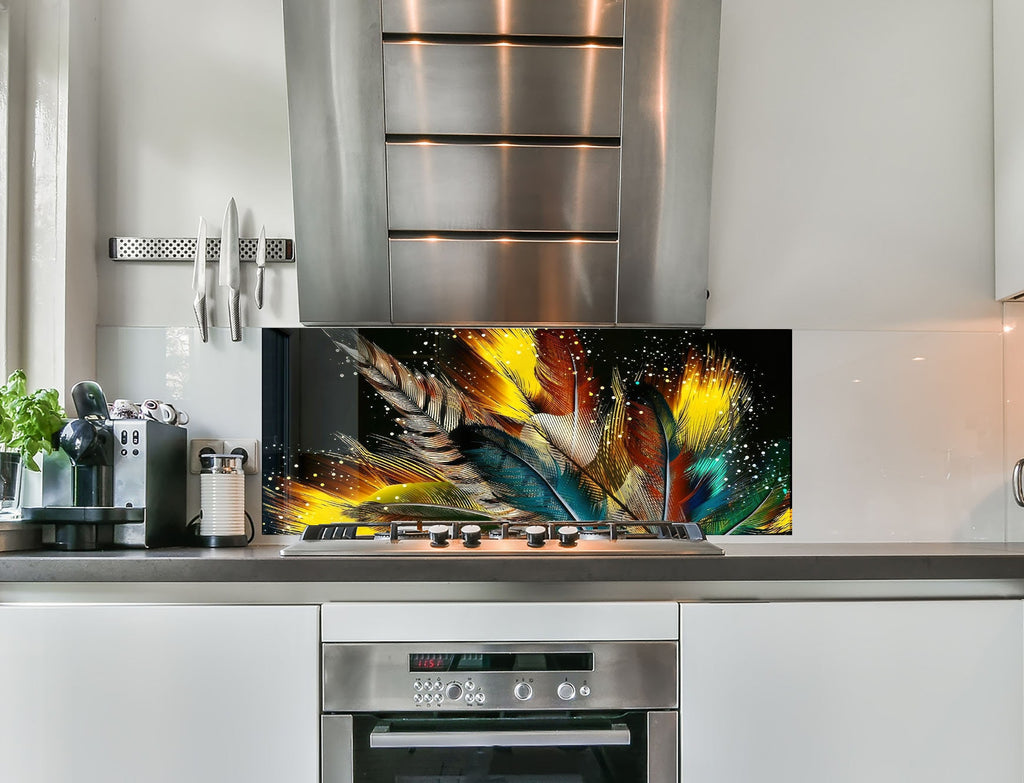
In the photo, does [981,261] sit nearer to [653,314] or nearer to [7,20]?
[653,314]

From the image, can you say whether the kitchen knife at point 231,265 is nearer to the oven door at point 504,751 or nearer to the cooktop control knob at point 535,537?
the cooktop control knob at point 535,537

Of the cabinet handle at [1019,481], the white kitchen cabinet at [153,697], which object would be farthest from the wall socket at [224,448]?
the cabinet handle at [1019,481]

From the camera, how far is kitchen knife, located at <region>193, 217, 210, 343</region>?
2.05 m

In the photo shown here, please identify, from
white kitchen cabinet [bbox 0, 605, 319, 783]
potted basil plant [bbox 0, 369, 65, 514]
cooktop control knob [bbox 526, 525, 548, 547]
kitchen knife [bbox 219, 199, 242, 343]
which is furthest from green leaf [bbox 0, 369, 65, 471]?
cooktop control knob [bbox 526, 525, 548, 547]

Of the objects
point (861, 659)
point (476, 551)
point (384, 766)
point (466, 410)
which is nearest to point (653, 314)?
point (466, 410)

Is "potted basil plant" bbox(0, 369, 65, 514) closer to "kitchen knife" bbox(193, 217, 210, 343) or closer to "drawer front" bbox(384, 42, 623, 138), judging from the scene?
"kitchen knife" bbox(193, 217, 210, 343)

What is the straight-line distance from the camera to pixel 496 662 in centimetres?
151

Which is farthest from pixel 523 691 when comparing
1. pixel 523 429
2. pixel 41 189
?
pixel 41 189

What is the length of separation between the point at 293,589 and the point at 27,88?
1.38 metres

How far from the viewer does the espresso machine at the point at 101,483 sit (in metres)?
1.70

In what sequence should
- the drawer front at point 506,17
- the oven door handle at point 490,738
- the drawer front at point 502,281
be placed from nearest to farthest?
the oven door handle at point 490,738 < the drawer front at point 506,17 < the drawer front at point 502,281

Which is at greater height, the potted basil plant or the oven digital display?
the potted basil plant

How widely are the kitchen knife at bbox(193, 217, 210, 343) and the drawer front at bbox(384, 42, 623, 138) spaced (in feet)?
1.80

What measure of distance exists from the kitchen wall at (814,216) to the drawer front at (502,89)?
1.29 feet
